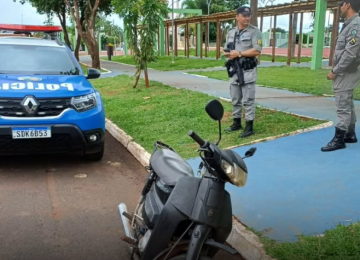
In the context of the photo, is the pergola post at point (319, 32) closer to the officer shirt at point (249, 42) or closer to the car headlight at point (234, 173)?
the officer shirt at point (249, 42)

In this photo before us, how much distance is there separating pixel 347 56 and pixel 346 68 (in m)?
0.18

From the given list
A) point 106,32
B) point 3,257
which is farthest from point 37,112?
point 106,32

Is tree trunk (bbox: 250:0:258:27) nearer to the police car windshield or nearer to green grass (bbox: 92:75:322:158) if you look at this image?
green grass (bbox: 92:75:322:158)

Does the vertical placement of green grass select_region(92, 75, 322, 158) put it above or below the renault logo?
below

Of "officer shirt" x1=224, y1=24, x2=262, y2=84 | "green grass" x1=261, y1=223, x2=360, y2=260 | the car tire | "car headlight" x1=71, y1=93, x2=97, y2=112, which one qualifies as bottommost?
the car tire

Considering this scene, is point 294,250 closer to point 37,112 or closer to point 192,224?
point 192,224

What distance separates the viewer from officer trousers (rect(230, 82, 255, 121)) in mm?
6086

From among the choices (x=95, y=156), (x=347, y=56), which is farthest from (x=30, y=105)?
(x=347, y=56)

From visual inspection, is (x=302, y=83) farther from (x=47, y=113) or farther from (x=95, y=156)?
(x=47, y=113)

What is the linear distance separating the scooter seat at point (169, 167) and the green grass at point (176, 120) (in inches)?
101

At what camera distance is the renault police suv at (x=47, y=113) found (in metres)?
4.82

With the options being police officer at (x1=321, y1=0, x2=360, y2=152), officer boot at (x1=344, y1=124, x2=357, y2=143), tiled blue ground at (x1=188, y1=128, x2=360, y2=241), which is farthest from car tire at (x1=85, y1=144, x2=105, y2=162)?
officer boot at (x1=344, y1=124, x2=357, y2=143)

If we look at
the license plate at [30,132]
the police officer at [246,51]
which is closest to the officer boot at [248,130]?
the police officer at [246,51]

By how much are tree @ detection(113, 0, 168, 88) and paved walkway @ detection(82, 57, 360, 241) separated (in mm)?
6534
